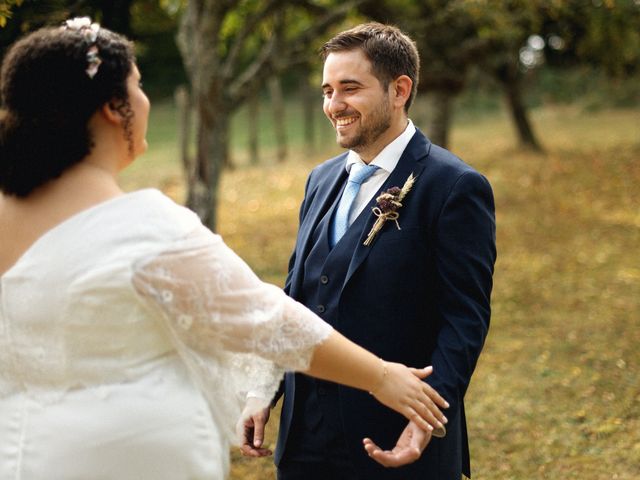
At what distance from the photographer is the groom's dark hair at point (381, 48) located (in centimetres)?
287

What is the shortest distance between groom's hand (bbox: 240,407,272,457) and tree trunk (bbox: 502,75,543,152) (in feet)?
58.5

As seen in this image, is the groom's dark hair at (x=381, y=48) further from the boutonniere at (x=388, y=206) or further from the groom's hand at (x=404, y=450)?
the groom's hand at (x=404, y=450)

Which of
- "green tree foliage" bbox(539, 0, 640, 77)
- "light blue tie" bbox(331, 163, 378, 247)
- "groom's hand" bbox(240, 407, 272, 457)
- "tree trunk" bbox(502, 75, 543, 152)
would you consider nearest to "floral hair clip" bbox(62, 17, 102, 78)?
"light blue tie" bbox(331, 163, 378, 247)

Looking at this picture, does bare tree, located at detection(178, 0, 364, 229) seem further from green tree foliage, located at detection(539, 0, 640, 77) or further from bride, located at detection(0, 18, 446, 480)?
bride, located at detection(0, 18, 446, 480)

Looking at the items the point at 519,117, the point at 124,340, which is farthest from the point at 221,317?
the point at 519,117

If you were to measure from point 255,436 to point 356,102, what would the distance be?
48.0 inches

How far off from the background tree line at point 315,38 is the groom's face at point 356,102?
1.50 metres

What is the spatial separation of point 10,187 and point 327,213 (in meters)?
1.26

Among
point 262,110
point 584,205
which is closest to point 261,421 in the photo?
point 584,205

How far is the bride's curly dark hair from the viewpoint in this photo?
190 cm

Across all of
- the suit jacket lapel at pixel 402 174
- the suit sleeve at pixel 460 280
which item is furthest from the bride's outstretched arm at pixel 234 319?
the suit jacket lapel at pixel 402 174

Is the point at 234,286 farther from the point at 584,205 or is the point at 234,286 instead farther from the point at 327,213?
the point at 584,205

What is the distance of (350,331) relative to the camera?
9.04 feet

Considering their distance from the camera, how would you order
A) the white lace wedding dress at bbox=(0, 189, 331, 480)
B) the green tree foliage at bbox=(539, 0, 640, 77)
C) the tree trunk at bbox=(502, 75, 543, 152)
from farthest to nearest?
the tree trunk at bbox=(502, 75, 543, 152), the green tree foliage at bbox=(539, 0, 640, 77), the white lace wedding dress at bbox=(0, 189, 331, 480)
